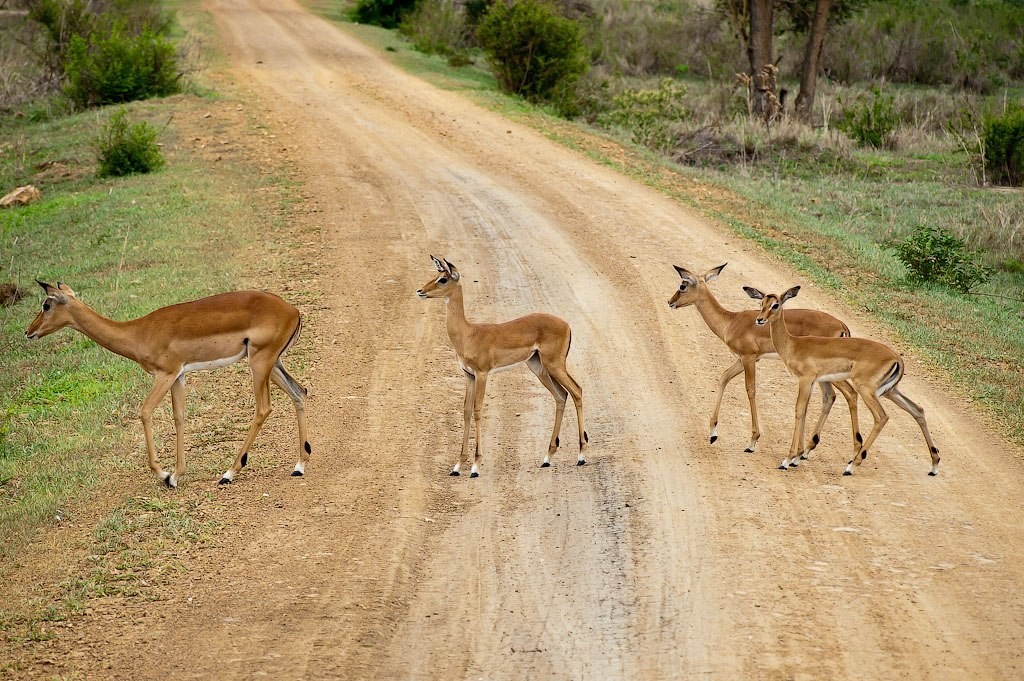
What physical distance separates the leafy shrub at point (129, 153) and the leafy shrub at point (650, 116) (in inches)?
400

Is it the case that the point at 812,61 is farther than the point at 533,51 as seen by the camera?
Yes

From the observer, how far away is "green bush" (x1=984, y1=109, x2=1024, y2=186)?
23844 mm

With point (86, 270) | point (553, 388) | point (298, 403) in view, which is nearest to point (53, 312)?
point (298, 403)

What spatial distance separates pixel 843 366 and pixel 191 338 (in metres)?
5.26

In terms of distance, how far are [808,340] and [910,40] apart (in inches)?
1295

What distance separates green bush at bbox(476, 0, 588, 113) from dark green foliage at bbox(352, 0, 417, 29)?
11701 mm

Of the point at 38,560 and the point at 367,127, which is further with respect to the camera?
the point at 367,127

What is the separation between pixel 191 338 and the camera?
9.25 metres

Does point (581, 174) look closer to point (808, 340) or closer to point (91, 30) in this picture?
point (808, 340)

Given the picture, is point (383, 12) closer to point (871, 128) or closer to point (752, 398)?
point (871, 128)

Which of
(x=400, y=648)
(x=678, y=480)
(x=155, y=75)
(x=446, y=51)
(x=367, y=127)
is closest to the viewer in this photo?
(x=400, y=648)

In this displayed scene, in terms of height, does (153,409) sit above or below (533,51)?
below

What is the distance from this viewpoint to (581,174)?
800 inches

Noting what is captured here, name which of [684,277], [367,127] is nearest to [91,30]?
[367,127]
